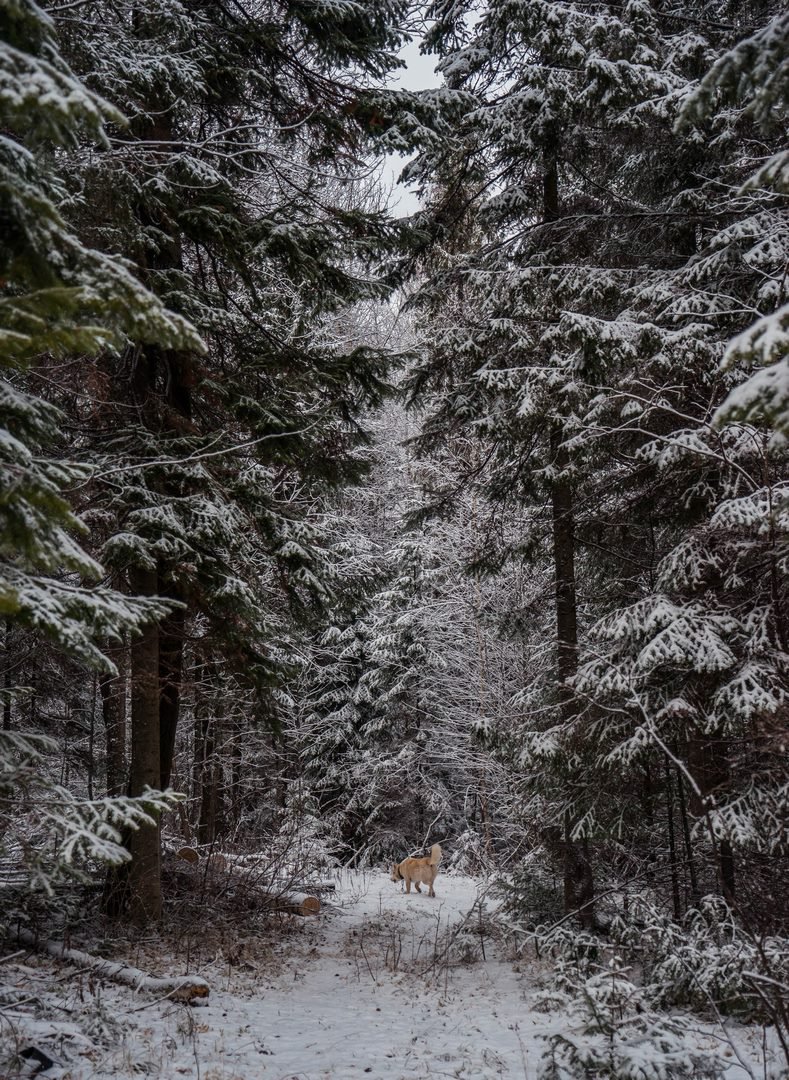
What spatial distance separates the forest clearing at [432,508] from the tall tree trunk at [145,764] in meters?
0.05

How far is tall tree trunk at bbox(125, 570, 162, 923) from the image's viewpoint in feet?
23.9

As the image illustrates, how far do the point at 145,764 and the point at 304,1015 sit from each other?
9.30ft

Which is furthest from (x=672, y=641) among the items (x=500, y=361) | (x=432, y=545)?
(x=432, y=545)

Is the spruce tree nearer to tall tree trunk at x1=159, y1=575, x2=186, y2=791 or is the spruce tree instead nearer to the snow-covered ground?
tall tree trunk at x1=159, y1=575, x2=186, y2=791

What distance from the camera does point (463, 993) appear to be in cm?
701

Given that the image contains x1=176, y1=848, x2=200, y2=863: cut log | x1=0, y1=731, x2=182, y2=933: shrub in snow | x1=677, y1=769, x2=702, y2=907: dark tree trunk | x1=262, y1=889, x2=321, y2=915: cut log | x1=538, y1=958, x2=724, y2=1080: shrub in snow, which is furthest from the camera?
x1=176, y1=848, x2=200, y2=863: cut log

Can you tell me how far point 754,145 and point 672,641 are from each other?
5040 mm

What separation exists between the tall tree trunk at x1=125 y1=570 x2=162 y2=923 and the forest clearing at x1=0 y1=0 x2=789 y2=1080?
0.05m

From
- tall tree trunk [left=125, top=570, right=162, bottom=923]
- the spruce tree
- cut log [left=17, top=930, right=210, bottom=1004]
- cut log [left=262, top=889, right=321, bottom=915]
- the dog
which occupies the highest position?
the spruce tree

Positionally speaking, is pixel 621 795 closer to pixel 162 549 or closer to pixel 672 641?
pixel 672 641

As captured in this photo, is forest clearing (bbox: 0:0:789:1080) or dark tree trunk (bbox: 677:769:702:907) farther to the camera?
dark tree trunk (bbox: 677:769:702:907)

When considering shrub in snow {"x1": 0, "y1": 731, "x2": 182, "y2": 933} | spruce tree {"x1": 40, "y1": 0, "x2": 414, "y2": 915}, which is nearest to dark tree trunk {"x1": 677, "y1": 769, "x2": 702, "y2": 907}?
spruce tree {"x1": 40, "y1": 0, "x2": 414, "y2": 915}

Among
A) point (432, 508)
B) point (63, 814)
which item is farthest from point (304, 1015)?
point (432, 508)

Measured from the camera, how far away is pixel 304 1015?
239 inches
